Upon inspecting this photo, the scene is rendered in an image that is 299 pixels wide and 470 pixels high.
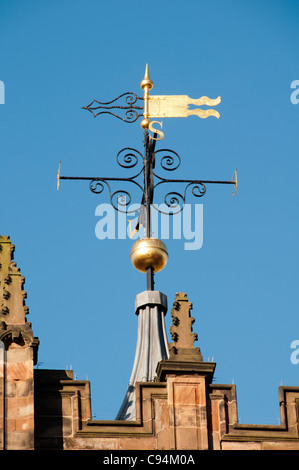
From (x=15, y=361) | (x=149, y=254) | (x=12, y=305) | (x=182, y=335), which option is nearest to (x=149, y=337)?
(x=149, y=254)

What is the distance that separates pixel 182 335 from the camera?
3316 cm

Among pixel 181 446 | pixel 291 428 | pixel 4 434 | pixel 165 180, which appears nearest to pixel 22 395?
pixel 4 434

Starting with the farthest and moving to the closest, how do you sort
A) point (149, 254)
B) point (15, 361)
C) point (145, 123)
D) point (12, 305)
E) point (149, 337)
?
point (145, 123) < point (149, 254) < point (149, 337) < point (12, 305) < point (15, 361)

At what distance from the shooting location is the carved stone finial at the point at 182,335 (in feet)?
108

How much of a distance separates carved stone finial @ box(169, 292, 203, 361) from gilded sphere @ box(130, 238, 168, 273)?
11.7 feet

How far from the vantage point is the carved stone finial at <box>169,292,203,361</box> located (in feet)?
108

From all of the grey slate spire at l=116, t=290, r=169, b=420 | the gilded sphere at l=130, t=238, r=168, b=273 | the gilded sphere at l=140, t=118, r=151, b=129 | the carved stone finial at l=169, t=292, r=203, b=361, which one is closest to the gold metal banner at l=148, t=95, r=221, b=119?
the gilded sphere at l=140, t=118, r=151, b=129

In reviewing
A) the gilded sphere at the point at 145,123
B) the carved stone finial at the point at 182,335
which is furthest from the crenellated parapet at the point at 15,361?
the gilded sphere at the point at 145,123

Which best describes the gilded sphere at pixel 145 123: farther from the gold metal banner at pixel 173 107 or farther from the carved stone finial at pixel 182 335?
the carved stone finial at pixel 182 335

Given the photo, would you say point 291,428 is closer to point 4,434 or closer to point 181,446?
point 181,446

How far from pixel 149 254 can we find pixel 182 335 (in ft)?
13.7

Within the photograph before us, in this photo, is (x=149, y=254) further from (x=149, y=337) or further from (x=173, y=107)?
(x=173, y=107)

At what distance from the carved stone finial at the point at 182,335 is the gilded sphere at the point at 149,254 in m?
3.56
